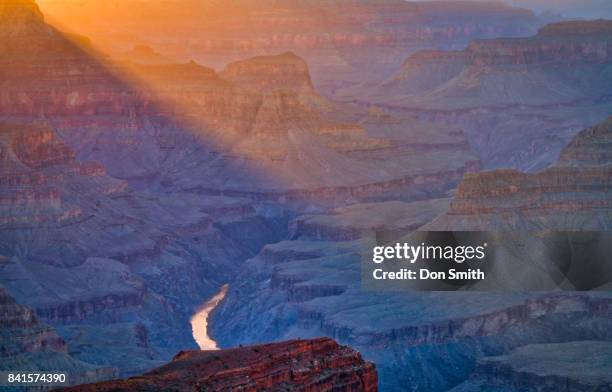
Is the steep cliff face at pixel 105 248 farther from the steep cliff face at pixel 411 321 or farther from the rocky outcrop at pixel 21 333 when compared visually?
the steep cliff face at pixel 411 321

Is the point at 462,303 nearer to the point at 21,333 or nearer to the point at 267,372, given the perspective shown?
the point at 21,333

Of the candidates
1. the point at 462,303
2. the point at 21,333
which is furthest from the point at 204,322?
the point at 21,333

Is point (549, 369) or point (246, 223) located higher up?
point (246, 223)

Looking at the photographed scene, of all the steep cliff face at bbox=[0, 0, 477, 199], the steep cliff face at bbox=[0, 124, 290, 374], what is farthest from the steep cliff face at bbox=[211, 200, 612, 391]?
the steep cliff face at bbox=[0, 0, 477, 199]

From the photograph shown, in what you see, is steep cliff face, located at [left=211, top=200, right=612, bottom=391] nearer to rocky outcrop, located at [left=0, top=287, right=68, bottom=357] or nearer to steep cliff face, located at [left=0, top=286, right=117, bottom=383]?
steep cliff face, located at [left=0, top=286, right=117, bottom=383]

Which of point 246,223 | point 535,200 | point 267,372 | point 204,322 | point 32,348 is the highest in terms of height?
point 246,223

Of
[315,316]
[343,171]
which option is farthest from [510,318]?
[343,171]
